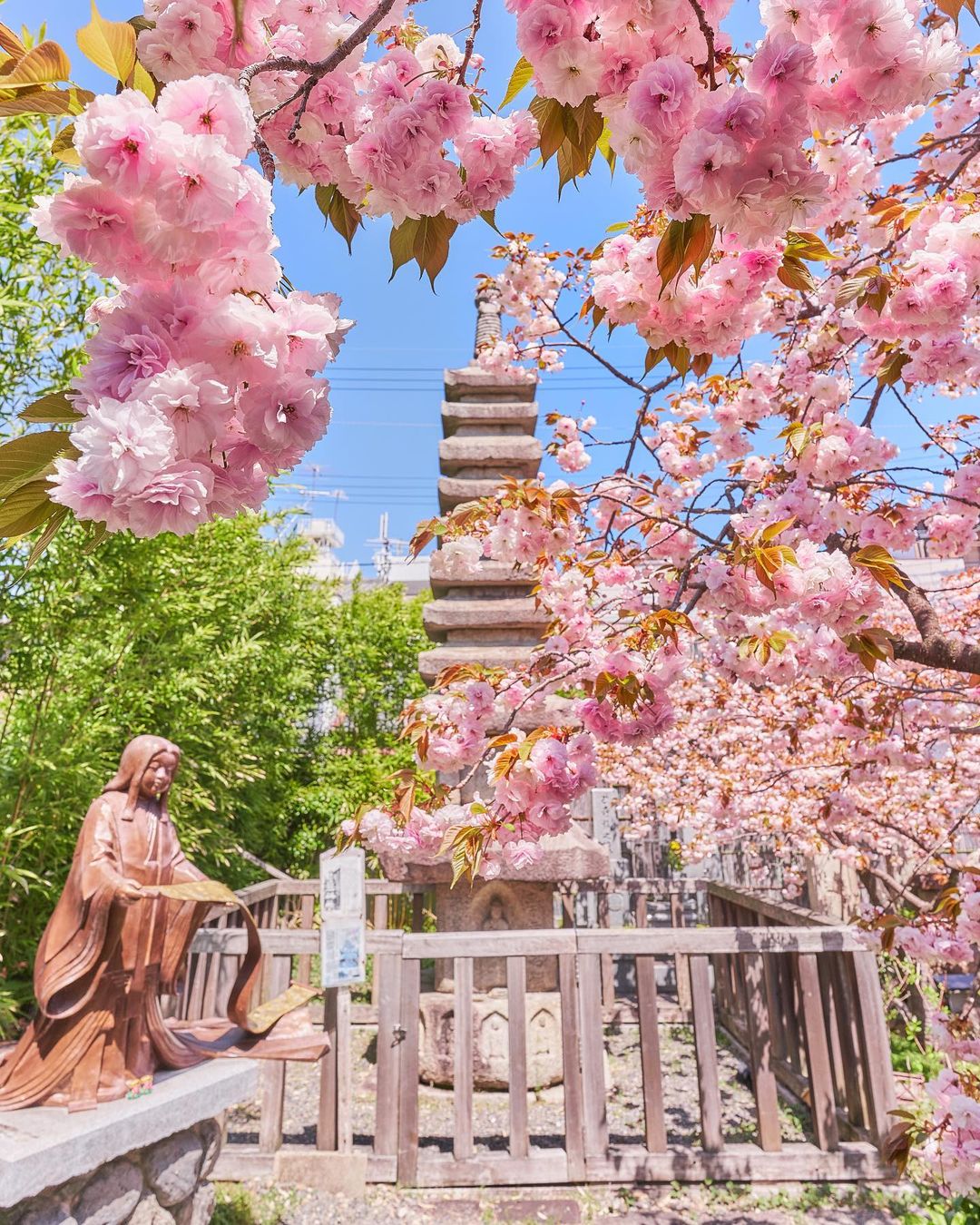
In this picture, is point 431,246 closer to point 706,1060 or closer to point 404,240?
point 404,240

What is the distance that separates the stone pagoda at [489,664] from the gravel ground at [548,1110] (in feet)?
0.62

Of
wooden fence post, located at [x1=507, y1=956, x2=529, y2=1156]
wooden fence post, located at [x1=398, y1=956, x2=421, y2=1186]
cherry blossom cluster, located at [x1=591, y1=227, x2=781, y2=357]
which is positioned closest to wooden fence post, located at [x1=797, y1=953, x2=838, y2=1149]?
wooden fence post, located at [x1=507, y1=956, x2=529, y2=1156]

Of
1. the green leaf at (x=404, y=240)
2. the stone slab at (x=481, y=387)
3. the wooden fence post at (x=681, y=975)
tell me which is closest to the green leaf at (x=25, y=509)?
the green leaf at (x=404, y=240)

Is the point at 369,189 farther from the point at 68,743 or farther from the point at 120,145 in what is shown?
the point at 68,743

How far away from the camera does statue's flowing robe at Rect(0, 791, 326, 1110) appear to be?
248 cm

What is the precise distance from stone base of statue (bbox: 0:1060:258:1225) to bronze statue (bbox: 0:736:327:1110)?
10cm

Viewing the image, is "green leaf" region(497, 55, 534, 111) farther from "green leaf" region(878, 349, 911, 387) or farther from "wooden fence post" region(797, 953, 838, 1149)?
"wooden fence post" region(797, 953, 838, 1149)

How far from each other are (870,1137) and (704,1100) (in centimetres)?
76

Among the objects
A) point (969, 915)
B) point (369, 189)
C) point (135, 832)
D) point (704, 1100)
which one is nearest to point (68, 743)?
point (135, 832)

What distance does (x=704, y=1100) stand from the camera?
3295 mm

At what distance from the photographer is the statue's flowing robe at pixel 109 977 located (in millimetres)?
2484

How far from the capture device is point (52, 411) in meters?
0.71

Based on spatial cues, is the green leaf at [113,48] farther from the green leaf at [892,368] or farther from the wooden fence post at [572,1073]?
the wooden fence post at [572,1073]

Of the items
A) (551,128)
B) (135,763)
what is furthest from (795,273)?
(135,763)
